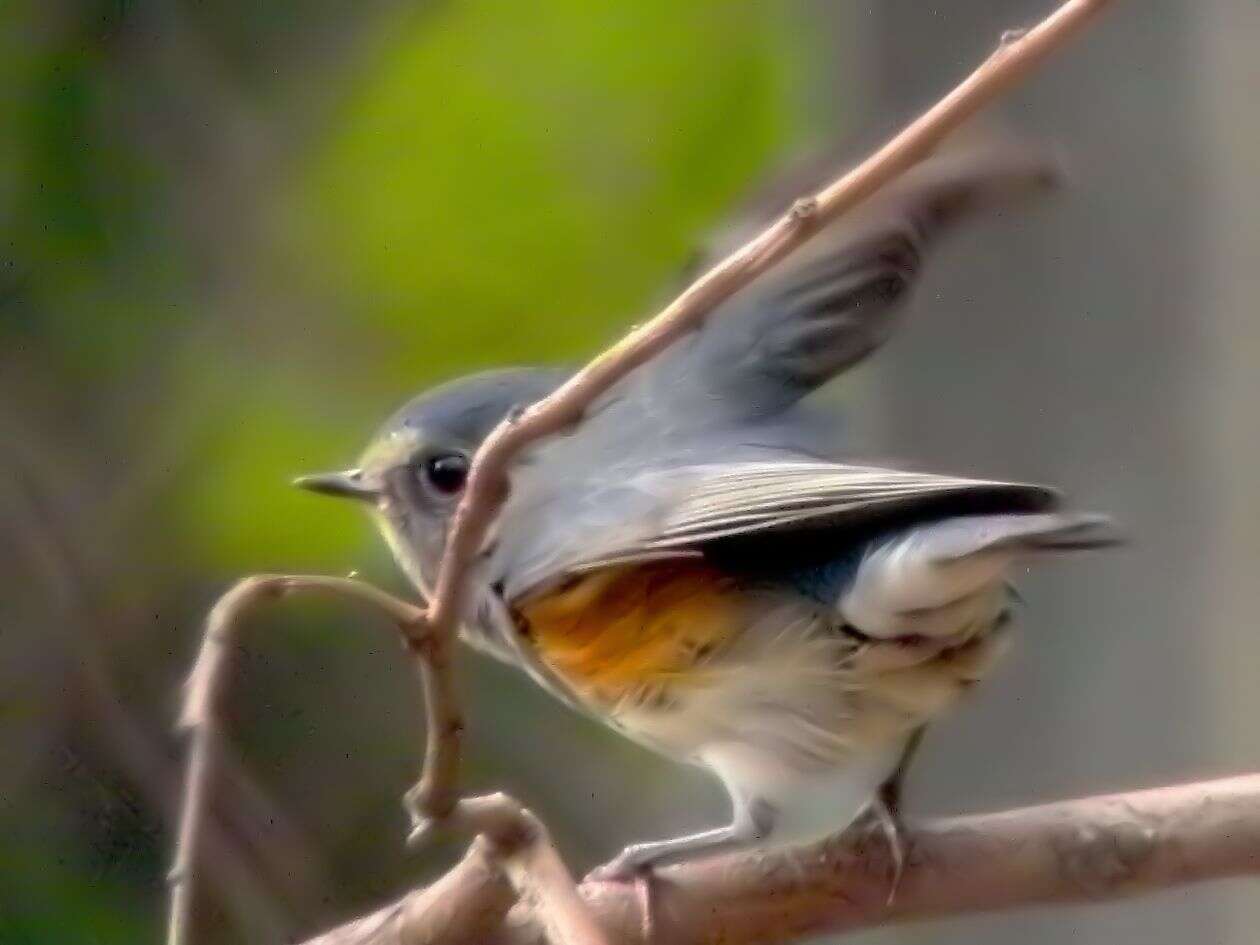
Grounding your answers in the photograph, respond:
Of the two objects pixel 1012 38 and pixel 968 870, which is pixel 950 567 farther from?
pixel 1012 38

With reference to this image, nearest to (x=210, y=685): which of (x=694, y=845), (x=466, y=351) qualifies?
(x=694, y=845)

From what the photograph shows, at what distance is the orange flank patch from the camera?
65 cm

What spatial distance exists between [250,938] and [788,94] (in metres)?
0.67

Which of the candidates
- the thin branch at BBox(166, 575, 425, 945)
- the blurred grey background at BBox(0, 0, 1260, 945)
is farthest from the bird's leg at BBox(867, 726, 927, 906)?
the thin branch at BBox(166, 575, 425, 945)

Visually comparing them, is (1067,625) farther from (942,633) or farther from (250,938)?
(250,938)

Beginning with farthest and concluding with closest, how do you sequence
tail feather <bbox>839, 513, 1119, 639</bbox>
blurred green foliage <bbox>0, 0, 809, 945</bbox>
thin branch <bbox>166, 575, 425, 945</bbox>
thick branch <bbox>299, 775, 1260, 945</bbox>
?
blurred green foliage <bbox>0, 0, 809, 945</bbox>
thick branch <bbox>299, 775, 1260, 945</bbox>
tail feather <bbox>839, 513, 1119, 639</bbox>
thin branch <bbox>166, 575, 425, 945</bbox>

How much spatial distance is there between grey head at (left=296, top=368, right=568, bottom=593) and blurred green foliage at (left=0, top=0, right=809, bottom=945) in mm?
122

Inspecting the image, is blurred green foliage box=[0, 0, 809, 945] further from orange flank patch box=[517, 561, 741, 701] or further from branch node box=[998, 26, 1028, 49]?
branch node box=[998, 26, 1028, 49]

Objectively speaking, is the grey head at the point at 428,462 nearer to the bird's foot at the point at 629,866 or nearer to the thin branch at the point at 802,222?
the bird's foot at the point at 629,866

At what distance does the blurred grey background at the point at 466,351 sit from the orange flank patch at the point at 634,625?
159 millimetres

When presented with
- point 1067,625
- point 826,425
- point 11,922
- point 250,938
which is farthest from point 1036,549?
point 1067,625

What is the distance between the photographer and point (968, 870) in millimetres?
693

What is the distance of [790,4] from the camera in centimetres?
120

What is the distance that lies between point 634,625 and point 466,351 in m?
0.32
